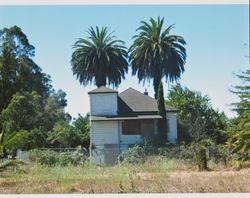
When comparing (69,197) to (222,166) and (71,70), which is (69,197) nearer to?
(71,70)

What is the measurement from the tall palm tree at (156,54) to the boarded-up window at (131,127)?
1.40 metres

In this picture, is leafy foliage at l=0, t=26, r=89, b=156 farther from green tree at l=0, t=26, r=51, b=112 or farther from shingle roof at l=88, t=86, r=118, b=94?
shingle roof at l=88, t=86, r=118, b=94

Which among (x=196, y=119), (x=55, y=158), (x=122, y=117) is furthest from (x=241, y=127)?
(x=55, y=158)

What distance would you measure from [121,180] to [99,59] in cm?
302

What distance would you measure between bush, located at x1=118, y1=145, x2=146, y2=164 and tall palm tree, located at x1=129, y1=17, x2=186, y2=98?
2.23 metres

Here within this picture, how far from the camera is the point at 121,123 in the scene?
15.8 m

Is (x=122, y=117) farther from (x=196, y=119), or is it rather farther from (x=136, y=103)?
(x=196, y=119)

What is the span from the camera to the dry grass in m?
12.4

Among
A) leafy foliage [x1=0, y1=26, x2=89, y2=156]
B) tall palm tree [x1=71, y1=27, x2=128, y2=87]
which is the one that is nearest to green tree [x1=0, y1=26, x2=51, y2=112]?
leafy foliage [x1=0, y1=26, x2=89, y2=156]

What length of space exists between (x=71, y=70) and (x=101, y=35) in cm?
116

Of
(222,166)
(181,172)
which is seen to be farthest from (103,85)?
(222,166)

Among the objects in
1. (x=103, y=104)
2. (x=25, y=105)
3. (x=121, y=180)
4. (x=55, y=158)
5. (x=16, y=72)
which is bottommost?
(x=121, y=180)

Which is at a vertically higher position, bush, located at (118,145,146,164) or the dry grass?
bush, located at (118,145,146,164)

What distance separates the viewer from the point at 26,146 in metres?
15.5
